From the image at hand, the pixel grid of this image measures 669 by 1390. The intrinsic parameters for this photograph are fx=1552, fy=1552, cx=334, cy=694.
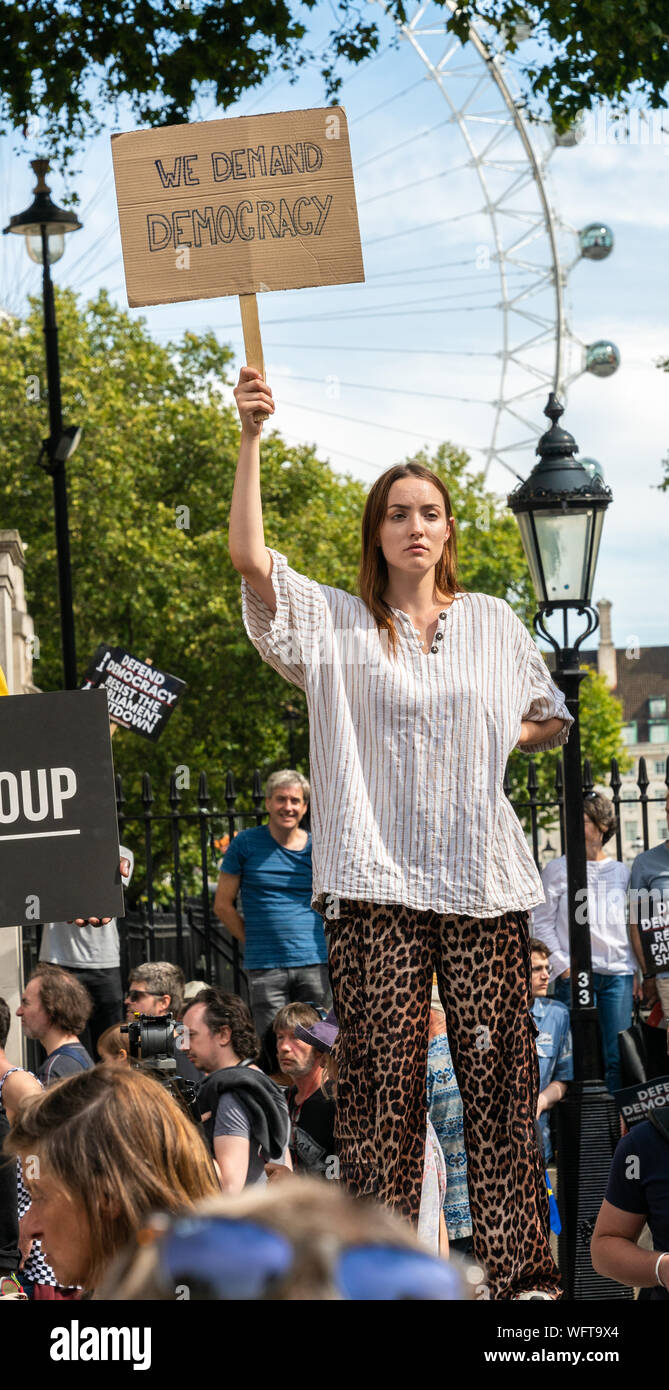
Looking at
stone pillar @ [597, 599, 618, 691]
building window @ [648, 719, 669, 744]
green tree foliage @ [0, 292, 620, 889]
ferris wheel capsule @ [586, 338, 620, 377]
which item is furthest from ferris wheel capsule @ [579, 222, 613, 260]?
building window @ [648, 719, 669, 744]

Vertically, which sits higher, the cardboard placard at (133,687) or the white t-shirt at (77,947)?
the cardboard placard at (133,687)

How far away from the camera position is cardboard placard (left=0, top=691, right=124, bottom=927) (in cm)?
342

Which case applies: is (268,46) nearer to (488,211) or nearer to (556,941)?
(556,941)

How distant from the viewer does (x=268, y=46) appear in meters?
8.51

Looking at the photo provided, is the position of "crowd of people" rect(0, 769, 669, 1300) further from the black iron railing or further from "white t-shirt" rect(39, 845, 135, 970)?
the black iron railing

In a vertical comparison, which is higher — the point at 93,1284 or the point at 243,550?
the point at 243,550

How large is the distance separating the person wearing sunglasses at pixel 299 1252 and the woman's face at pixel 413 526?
233 centimetres

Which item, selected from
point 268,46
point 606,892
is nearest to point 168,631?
point 268,46

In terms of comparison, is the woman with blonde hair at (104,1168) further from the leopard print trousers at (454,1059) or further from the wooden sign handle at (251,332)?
the wooden sign handle at (251,332)

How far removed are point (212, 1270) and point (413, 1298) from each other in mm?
107

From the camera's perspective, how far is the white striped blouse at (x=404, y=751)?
2891mm

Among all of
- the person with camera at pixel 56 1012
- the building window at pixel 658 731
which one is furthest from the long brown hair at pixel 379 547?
the building window at pixel 658 731

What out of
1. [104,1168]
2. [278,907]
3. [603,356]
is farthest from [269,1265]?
[603,356]

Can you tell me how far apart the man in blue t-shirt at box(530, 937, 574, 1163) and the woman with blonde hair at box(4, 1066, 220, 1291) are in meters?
4.46
